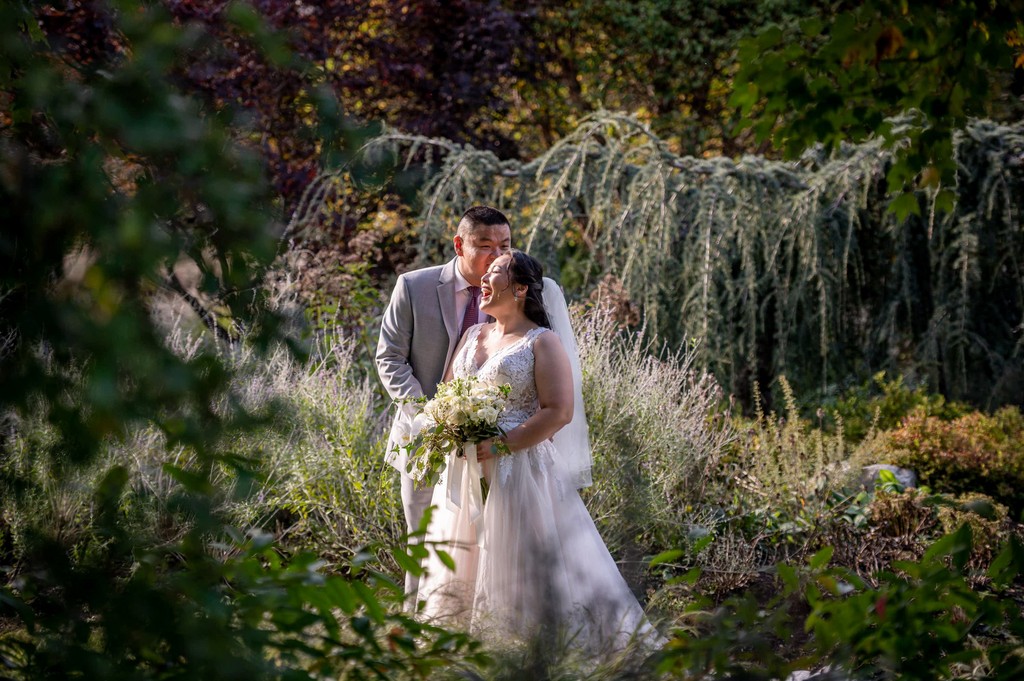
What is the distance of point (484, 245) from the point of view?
4129 mm

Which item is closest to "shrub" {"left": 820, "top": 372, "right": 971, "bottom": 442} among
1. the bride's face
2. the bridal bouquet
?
the bride's face

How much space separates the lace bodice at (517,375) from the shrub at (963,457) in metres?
3.16

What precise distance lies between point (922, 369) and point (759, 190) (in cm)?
192

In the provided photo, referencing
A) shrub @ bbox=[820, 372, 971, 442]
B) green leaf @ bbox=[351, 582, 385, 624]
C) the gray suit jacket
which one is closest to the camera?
green leaf @ bbox=[351, 582, 385, 624]

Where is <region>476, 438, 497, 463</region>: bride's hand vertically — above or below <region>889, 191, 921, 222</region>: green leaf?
below

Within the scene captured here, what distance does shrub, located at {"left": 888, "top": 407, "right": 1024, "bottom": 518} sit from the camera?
5789 mm

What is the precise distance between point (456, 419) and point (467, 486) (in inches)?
16.3

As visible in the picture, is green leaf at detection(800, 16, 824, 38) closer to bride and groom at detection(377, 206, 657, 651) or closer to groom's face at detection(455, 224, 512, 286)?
bride and groom at detection(377, 206, 657, 651)

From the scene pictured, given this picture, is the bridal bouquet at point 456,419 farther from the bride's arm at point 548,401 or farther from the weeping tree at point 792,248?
the weeping tree at point 792,248

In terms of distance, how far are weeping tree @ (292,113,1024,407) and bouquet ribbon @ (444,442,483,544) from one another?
3.23 meters

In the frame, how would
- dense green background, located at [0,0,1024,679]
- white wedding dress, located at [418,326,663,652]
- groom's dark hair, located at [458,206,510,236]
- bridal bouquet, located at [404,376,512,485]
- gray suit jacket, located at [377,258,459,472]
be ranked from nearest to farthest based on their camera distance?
dense green background, located at [0,0,1024,679] < bridal bouquet, located at [404,376,512,485] < white wedding dress, located at [418,326,663,652] < groom's dark hair, located at [458,206,510,236] < gray suit jacket, located at [377,258,459,472]

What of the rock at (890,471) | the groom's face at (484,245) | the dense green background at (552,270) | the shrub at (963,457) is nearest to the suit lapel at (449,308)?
the groom's face at (484,245)

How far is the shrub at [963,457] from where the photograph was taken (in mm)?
5789

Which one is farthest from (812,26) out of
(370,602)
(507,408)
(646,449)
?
(646,449)
